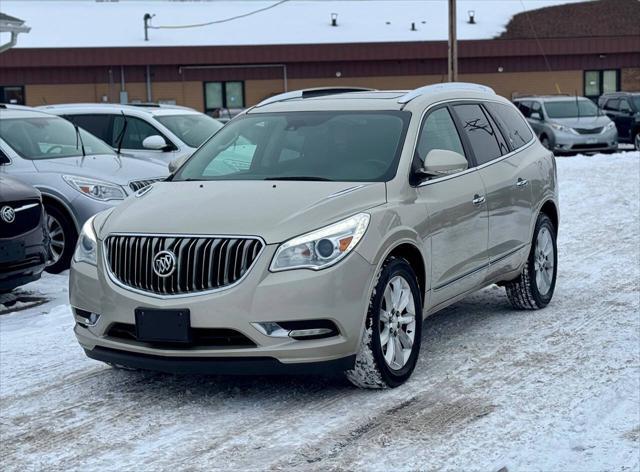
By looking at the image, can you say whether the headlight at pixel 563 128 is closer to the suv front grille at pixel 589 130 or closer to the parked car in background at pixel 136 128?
the suv front grille at pixel 589 130

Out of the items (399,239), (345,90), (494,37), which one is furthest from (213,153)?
(494,37)

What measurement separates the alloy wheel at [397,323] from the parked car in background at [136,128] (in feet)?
27.4

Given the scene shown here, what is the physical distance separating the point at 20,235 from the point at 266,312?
405 centimetres

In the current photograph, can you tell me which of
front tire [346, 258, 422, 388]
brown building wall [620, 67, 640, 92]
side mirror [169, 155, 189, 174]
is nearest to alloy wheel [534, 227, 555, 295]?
front tire [346, 258, 422, 388]

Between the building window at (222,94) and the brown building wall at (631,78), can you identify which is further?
the brown building wall at (631,78)

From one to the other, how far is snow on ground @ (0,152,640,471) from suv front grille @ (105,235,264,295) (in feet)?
2.28

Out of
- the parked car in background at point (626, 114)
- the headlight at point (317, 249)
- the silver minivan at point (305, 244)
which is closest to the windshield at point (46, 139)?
the silver minivan at point (305, 244)

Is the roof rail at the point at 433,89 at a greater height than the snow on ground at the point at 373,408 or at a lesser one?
greater

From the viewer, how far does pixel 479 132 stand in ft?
24.7

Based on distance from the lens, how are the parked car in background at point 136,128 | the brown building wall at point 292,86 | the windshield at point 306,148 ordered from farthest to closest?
the brown building wall at point 292,86 → the parked car in background at point 136,128 → the windshield at point 306,148

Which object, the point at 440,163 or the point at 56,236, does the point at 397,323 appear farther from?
the point at 56,236

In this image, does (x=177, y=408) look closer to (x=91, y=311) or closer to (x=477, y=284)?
(x=91, y=311)

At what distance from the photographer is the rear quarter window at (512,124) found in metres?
8.01

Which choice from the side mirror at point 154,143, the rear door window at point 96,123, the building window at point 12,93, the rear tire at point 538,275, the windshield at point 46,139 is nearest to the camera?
the rear tire at point 538,275
